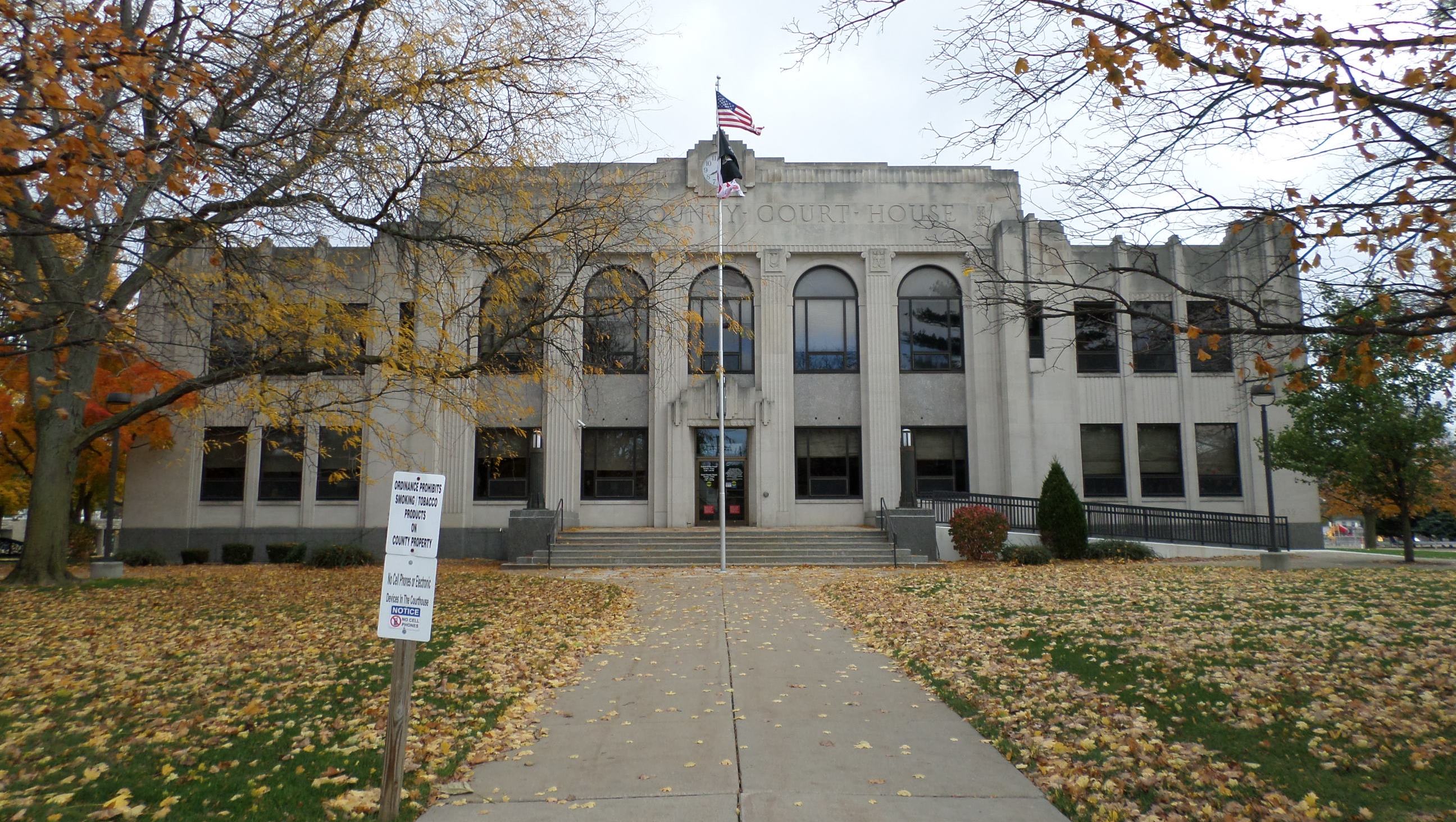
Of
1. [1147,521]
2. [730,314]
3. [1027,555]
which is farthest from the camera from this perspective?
[730,314]

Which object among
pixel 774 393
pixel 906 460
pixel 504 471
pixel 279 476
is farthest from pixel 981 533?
pixel 279 476

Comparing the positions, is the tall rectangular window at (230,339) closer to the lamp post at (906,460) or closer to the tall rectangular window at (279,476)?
the tall rectangular window at (279,476)

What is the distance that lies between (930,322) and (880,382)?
2.84 metres

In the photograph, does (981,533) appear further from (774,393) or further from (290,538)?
(290,538)

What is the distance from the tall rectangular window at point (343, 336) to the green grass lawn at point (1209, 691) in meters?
8.83

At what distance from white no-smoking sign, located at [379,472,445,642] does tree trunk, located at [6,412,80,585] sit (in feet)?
48.2

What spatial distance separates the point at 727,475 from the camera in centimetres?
2870

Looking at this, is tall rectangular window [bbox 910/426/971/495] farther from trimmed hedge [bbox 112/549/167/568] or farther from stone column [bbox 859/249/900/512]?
trimmed hedge [bbox 112/549/167/568]

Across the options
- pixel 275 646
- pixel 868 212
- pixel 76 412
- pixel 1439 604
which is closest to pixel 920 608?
pixel 1439 604

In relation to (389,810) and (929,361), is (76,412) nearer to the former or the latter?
(389,810)

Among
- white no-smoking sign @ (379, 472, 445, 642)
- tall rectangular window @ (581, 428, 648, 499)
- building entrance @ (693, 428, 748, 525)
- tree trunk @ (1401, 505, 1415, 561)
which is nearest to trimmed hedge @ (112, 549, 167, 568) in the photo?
tall rectangular window @ (581, 428, 648, 499)

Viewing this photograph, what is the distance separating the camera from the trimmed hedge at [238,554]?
2664 centimetres

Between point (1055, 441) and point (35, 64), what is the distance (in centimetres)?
2657

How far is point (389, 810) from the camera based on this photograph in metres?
5.00
